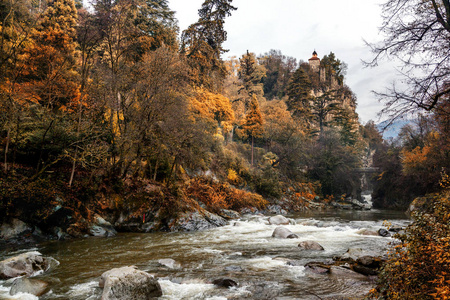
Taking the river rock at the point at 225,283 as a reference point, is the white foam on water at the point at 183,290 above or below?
below

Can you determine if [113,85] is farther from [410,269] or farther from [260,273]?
[410,269]

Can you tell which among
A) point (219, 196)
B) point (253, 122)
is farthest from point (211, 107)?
point (253, 122)

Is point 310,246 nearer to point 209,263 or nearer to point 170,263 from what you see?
point 209,263

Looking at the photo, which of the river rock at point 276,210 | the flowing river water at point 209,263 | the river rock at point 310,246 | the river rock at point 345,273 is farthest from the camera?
the river rock at point 276,210

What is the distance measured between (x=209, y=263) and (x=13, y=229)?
7.39 m

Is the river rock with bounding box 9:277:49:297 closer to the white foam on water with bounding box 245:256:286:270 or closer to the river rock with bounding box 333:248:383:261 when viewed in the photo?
the white foam on water with bounding box 245:256:286:270

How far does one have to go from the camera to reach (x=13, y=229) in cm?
952

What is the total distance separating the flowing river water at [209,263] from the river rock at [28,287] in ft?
0.44

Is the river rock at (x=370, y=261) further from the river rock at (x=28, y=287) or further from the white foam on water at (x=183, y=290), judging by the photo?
the river rock at (x=28, y=287)

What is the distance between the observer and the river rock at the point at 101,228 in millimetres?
11448

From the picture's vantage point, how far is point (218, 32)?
28.1m

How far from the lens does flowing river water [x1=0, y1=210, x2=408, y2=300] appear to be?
541cm

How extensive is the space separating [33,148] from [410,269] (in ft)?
45.1

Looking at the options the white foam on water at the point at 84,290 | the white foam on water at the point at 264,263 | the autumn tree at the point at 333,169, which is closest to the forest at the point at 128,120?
the white foam on water at the point at 264,263
